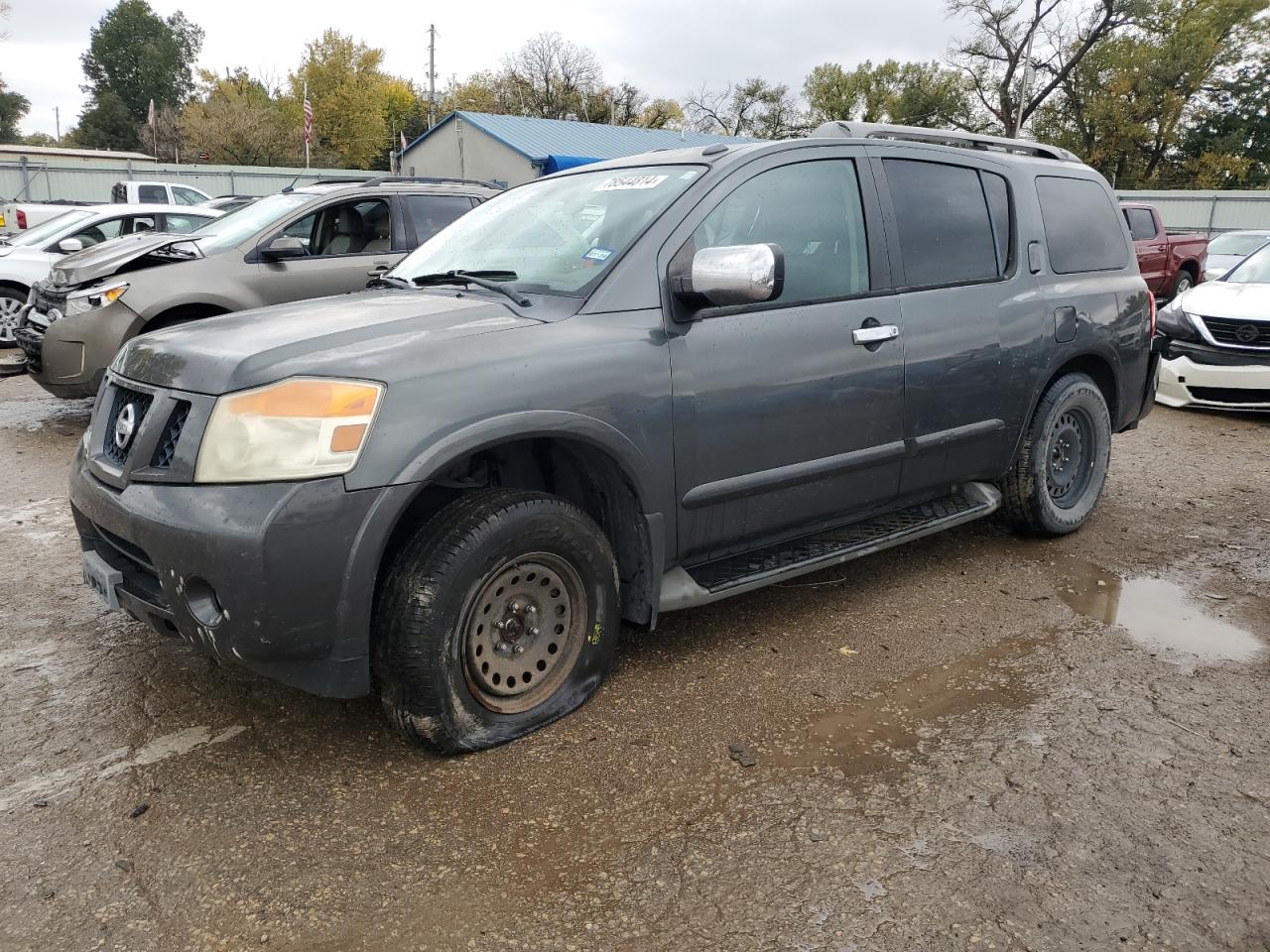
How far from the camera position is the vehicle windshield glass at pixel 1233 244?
1567 centimetres

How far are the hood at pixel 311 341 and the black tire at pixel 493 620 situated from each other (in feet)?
1.56

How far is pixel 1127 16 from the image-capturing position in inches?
1705

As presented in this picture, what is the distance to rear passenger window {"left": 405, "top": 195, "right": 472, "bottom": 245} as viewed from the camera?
747cm

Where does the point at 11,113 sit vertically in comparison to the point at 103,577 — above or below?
above

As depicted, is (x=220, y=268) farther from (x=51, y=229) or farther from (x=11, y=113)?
(x=11, y=113)

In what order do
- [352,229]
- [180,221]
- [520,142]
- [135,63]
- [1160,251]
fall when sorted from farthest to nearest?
[135,63] < [520,142] < [1160,251] < [180,221] < [352,229]

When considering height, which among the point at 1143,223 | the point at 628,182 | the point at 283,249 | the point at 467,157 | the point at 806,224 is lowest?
the point at 283,249

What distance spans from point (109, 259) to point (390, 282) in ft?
13.8

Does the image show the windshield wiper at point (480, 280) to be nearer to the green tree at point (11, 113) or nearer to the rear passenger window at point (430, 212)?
the rear passenger window at point (430, 212)

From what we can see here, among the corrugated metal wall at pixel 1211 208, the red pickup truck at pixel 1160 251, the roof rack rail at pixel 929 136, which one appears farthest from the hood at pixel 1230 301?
the corrugated metal wall at pixel 1211 208

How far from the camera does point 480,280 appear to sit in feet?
11.1

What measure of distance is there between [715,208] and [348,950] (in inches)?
96.8

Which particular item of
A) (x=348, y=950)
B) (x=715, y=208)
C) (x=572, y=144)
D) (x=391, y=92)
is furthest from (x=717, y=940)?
(x=391, y=92)

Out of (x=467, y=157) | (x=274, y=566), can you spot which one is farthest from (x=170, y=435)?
(x=467, y=157)
